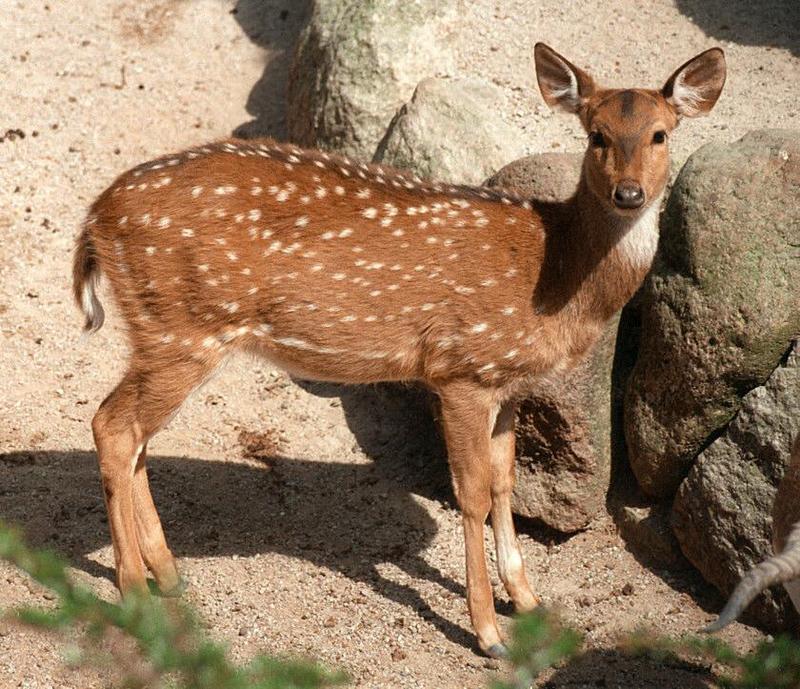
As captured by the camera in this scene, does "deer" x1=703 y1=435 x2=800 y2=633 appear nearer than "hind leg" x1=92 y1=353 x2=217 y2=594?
Yes

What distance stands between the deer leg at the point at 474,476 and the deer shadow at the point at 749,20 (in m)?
4.09


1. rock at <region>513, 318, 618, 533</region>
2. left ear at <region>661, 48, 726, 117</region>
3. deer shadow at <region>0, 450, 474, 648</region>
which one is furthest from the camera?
rock at <region>513, 318, 618, 533</region>

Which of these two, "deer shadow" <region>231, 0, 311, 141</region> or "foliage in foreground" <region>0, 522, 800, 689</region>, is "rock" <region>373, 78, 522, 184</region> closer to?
"deer shadow" <region>231, 0, 311, 141</region>

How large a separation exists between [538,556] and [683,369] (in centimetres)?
131

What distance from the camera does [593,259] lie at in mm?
5305

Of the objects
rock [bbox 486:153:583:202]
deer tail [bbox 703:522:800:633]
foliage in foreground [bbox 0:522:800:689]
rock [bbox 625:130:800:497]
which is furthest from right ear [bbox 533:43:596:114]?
foliage in foreground [bbox 0:522:800:689]

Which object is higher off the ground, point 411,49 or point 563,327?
point 411,49

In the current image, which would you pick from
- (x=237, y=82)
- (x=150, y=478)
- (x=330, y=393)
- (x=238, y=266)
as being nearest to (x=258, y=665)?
(x=238, y=266)

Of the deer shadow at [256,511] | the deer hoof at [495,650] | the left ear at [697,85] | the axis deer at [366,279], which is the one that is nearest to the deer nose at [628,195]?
the axis deer at [366,279]

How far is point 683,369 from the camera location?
5785mm

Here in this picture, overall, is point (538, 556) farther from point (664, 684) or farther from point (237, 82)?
point (237, 82)

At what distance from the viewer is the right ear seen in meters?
5.44

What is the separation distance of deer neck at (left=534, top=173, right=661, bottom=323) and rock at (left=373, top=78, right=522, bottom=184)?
4.73 ft

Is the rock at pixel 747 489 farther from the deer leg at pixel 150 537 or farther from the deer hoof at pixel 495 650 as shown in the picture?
the deer leg at pixel 150 537
